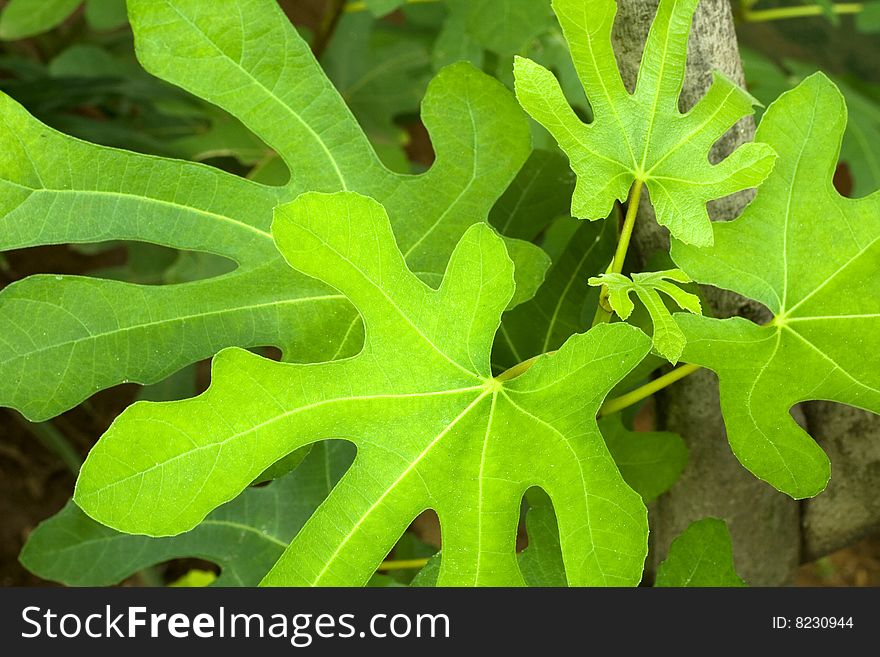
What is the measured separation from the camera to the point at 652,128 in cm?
83

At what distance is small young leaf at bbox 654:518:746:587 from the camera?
1061 millimetres

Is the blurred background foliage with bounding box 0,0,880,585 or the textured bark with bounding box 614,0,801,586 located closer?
the textured bark with bounding box 614,0,801,586

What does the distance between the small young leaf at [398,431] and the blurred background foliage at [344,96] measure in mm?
313

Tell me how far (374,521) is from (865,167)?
145cm

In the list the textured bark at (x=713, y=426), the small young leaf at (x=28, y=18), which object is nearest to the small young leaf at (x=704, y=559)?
the textured bark at (x=713, y=426)

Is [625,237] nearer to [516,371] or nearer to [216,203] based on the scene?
[516,371]

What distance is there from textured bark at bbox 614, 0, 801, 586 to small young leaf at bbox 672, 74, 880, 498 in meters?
0.13

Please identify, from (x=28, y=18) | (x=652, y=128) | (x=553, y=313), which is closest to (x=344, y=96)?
(x=28, y=18)

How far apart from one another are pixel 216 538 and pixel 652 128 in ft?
2.63

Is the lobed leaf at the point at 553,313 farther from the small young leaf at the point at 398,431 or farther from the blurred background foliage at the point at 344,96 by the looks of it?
the small young leaf at the point at 398,431

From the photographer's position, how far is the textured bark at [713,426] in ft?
3.16

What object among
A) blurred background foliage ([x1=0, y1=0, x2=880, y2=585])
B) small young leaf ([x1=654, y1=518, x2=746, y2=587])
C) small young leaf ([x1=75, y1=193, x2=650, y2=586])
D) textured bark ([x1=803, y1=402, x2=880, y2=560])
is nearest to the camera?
small young leaf ([x1=75, y1=193, x2=650, y2=586])

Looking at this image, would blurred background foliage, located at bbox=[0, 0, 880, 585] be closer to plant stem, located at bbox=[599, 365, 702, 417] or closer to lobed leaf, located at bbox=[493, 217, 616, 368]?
lobed leaf, located at bbox=[493, 217, 616, 368]

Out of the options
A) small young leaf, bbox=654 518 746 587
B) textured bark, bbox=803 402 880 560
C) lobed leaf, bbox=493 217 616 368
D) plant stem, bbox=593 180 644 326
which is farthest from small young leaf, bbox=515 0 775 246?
textured bark, bbox=803 402 880 560
